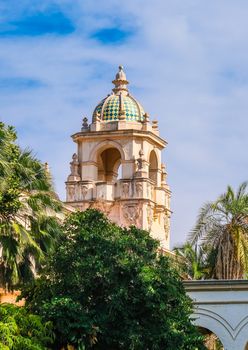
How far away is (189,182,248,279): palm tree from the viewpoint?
3853cm

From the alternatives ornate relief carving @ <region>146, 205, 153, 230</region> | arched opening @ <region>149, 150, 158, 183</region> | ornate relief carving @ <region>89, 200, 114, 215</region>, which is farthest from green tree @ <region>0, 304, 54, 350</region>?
arched opening @ <region>149, 150, 158, 183</region>

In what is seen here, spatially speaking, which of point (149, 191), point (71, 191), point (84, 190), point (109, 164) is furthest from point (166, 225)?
point (71, 191)

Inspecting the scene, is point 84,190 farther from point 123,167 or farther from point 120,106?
point 120,106

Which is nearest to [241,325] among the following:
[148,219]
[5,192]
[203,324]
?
[203,324]

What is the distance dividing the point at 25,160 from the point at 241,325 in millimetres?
8946

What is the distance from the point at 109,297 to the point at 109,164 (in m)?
28.9

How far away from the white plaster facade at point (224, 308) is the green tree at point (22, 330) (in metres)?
7.69

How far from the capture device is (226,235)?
38.7 meters

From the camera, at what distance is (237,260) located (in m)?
38.4

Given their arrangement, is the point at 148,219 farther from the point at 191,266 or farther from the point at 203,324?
the point at 203,324

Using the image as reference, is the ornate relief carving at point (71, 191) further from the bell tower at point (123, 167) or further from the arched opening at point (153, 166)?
the arched opening at point (153, 166)

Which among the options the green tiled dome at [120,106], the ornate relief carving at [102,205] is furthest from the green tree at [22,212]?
the green tiled dome at [120,106]

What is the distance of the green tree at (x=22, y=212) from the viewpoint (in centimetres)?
2827

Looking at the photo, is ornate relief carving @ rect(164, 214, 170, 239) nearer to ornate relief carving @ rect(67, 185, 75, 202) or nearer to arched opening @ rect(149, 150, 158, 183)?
arched opening @ rect(149, 150, 158, 183)
